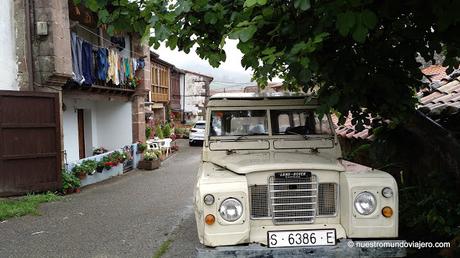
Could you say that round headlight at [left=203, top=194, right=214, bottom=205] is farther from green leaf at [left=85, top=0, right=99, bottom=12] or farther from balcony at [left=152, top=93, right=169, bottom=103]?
balcony at [left=152, top=93, right=169, bottom=103]

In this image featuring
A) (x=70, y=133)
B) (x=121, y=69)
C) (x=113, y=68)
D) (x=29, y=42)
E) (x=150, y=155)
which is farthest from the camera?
(x=150, y=155)

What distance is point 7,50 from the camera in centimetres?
950

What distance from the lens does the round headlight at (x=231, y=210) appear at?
12.9 ft

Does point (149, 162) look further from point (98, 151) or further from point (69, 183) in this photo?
point (69, 183)

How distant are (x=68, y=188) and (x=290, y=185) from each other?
749 cm

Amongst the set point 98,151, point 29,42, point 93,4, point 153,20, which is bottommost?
point 98,151

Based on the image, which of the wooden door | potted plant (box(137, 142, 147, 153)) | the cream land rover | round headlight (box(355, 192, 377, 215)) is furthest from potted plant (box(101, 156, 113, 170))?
round headlight (box(355, 192, 377, 215))

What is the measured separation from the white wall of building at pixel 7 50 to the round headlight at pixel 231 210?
7407 millimetres

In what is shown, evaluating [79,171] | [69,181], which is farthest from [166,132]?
[69,181]

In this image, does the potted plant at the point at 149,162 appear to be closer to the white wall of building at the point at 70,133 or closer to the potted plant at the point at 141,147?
the potted plant at the point at 141,147

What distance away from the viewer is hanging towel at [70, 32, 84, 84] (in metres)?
11.1

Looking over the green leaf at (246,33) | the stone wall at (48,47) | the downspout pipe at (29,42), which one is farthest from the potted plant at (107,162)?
the green leaf at (246,33)

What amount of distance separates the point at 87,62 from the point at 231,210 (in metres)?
9.35

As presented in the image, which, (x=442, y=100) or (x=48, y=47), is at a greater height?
(x=48, y=47)
